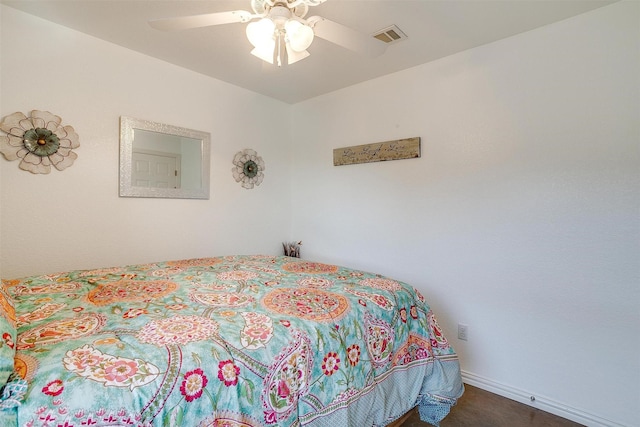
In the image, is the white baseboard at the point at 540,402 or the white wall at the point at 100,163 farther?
the white wall at the point at 100,163

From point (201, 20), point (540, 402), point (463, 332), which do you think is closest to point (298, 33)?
point (201, 20)

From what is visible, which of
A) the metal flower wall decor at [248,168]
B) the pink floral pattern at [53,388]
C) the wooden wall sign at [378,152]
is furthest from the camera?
the metal flower wall decor at [248,168]

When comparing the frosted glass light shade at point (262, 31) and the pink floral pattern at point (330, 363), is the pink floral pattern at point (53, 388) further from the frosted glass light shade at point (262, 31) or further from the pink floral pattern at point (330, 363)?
the frosted glass light shade at point (262, 31)

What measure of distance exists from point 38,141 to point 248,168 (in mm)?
1633

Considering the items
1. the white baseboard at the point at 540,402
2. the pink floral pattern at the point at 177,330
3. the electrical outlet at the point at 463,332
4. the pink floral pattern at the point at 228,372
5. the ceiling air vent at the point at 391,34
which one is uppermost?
the ceiling air vent at the point at 391,34

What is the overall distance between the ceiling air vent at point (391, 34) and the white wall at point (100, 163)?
1.62 m

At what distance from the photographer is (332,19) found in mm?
1930

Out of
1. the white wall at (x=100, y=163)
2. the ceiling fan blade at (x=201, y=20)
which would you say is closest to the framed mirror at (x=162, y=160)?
the white wall at (x=100, y=163)

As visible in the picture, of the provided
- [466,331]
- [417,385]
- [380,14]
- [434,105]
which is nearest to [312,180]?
[434,105]

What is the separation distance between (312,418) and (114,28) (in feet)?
8.80

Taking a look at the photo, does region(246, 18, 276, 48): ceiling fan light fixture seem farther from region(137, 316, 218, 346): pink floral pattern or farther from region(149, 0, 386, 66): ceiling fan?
region(137, 316, 218, 346): pink floral pattern

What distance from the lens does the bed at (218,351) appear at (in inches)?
28.2

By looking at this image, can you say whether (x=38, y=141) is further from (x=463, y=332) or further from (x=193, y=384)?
(x=463, y=332)

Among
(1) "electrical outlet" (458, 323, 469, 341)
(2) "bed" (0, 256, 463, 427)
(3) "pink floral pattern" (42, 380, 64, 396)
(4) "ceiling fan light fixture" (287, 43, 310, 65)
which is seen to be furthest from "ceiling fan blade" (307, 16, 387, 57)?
(1) "electrical outlet" (458, 323, 469, 341)
